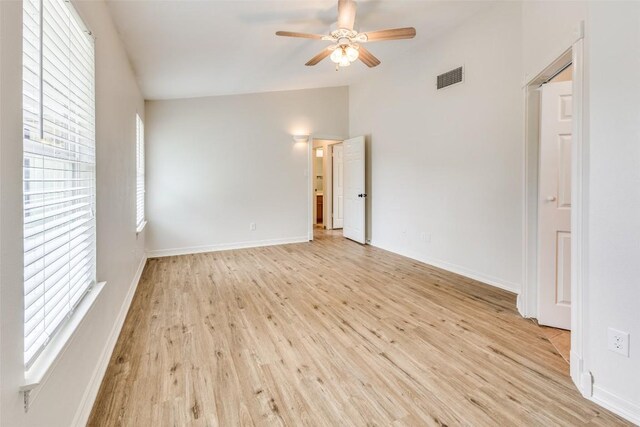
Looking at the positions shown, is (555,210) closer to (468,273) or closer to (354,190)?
(468,273)

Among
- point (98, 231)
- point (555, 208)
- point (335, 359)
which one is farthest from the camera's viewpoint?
point (555, 208)

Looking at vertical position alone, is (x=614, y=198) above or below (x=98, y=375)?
above

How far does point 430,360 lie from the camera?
6.67 ft

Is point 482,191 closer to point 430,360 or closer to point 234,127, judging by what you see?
point 430,360

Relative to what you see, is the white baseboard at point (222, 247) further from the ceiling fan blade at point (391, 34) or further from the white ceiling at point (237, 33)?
the ceiling fan blade at point (391, 34)

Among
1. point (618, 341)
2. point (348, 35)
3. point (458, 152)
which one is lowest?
point (618, 341)

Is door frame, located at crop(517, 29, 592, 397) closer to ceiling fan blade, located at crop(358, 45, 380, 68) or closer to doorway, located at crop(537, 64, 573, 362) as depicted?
doorway, located at crop(537, 64, 573, 362)

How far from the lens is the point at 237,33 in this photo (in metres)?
3.13

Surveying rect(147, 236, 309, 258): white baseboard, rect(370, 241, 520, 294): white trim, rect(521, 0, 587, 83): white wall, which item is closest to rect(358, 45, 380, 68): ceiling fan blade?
rect(521, 0, 587, 83): white wall

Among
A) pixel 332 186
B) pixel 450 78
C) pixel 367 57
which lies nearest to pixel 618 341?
pixel 367 57

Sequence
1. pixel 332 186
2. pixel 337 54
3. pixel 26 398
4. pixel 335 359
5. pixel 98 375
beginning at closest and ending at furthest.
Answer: pixel 26 398, pixel 98 375, pixel 335 359, pixel 337 54, pixel 332 186

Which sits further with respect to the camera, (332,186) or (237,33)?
(332,186)

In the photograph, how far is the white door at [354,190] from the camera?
567 centimetres

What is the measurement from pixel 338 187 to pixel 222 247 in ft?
10.4
